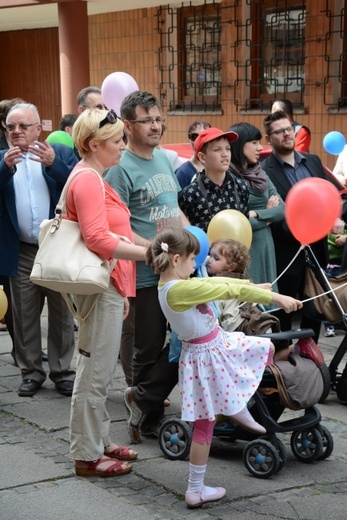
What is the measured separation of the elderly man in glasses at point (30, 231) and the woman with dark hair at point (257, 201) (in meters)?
1.19

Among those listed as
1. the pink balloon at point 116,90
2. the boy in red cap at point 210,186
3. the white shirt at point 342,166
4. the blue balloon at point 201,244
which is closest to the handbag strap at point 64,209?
the blue balloon at point 201,244

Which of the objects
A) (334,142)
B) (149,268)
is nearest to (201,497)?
(149,268)

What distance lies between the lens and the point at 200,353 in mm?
4617

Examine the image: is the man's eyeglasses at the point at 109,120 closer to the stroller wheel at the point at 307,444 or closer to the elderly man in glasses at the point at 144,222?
the elderly man in glasses at the point at 144,222

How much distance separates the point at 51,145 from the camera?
6602mm

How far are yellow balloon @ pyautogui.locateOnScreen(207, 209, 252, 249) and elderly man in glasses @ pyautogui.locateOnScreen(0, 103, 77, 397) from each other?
125 centimetres

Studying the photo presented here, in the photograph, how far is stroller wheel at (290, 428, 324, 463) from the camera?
199 inches

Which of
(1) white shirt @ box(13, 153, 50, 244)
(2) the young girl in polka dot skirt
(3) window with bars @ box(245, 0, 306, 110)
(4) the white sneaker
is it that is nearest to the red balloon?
(2) the young girl in polka dot skirt

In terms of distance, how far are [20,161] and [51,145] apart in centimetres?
58

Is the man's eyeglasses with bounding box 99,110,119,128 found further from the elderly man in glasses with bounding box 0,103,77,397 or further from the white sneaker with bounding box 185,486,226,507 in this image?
the white sneaker with bounding box 185,486,226,507

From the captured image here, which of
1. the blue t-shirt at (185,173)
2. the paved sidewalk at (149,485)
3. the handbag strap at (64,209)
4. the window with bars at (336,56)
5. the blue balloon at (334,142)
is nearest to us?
the paved sidewalk at (149,485)

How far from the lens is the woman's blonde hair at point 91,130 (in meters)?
4.77

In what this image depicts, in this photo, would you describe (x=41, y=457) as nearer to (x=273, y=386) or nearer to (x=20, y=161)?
(x=273, y=386)

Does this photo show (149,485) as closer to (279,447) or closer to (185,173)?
(279,447)
